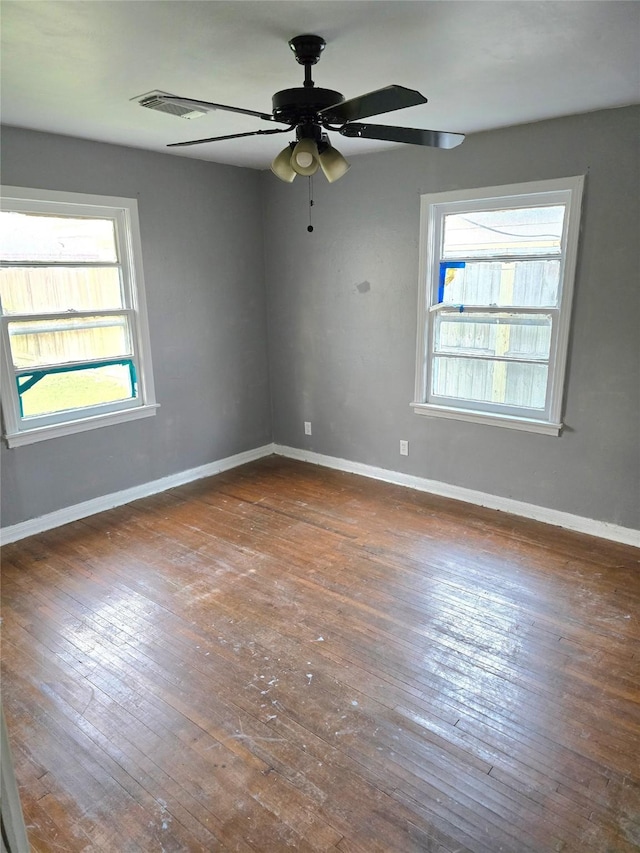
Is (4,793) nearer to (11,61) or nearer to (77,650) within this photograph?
(77,650)

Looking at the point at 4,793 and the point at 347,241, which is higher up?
the point at 347,241

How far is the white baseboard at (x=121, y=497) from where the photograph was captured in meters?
3.72

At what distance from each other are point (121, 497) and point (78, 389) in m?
0.89

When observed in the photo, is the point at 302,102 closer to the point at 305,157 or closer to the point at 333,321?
the point at 305,157

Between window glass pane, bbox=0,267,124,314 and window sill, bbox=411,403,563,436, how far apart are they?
2468 millimetres

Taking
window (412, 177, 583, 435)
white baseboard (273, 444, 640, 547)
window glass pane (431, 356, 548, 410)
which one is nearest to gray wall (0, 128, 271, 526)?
white baseboard (273, 444, 640, 547)

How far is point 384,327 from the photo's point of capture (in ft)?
14.5

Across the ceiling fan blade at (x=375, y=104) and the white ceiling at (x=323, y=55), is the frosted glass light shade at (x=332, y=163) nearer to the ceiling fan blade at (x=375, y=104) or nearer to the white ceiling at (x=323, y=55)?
the ceiling fan blade at (x=375, y=104)

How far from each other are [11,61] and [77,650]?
258cm

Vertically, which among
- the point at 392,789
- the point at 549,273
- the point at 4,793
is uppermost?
the point at 549,273

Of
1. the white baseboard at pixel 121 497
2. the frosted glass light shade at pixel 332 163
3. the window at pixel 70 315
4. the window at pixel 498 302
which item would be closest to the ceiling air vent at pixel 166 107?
the frosted glass light shade at pixel 332 163

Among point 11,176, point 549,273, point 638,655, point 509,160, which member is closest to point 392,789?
point 638,655

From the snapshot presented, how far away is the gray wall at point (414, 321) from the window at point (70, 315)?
139cm

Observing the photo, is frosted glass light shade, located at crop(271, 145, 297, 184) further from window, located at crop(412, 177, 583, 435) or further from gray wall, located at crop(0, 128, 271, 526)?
gray wall, located at crop(0, 128, 271, 526)
